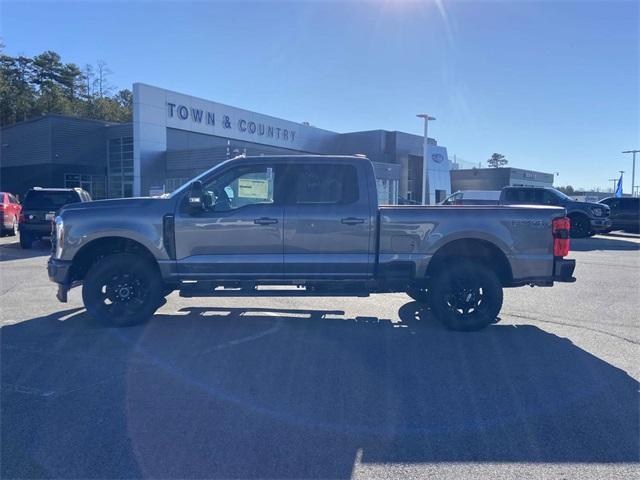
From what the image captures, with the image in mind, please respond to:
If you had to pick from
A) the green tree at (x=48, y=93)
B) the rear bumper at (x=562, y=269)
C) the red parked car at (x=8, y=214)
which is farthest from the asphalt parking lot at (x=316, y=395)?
the green tree at (x=48, y=93)

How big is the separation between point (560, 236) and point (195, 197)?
4589 millimetres

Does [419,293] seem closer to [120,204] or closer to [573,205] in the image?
[120,204]

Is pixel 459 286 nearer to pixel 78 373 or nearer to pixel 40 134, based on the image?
pixel 78 373

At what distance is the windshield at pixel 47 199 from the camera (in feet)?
48.4

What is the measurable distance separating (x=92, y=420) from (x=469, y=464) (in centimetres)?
274

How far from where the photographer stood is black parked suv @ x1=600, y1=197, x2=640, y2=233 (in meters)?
22.6

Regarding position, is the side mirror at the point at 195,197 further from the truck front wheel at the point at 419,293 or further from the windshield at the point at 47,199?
the windshield at the point at 47,199

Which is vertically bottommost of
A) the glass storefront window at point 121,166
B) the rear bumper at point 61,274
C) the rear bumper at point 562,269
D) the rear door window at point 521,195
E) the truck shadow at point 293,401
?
the truck shadow at point 293,401

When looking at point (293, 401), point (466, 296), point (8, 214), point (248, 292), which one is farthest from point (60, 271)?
point (8, 214)

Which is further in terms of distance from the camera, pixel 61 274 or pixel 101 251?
pixel 101 251

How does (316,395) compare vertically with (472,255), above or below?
below

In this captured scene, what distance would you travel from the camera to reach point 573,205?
20.2 meters

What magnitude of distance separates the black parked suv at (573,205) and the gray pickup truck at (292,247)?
1440cm

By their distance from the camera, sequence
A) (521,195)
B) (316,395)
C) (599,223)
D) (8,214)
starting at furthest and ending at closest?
(521,195)
(599,223)
(8,214)
(316,395)
